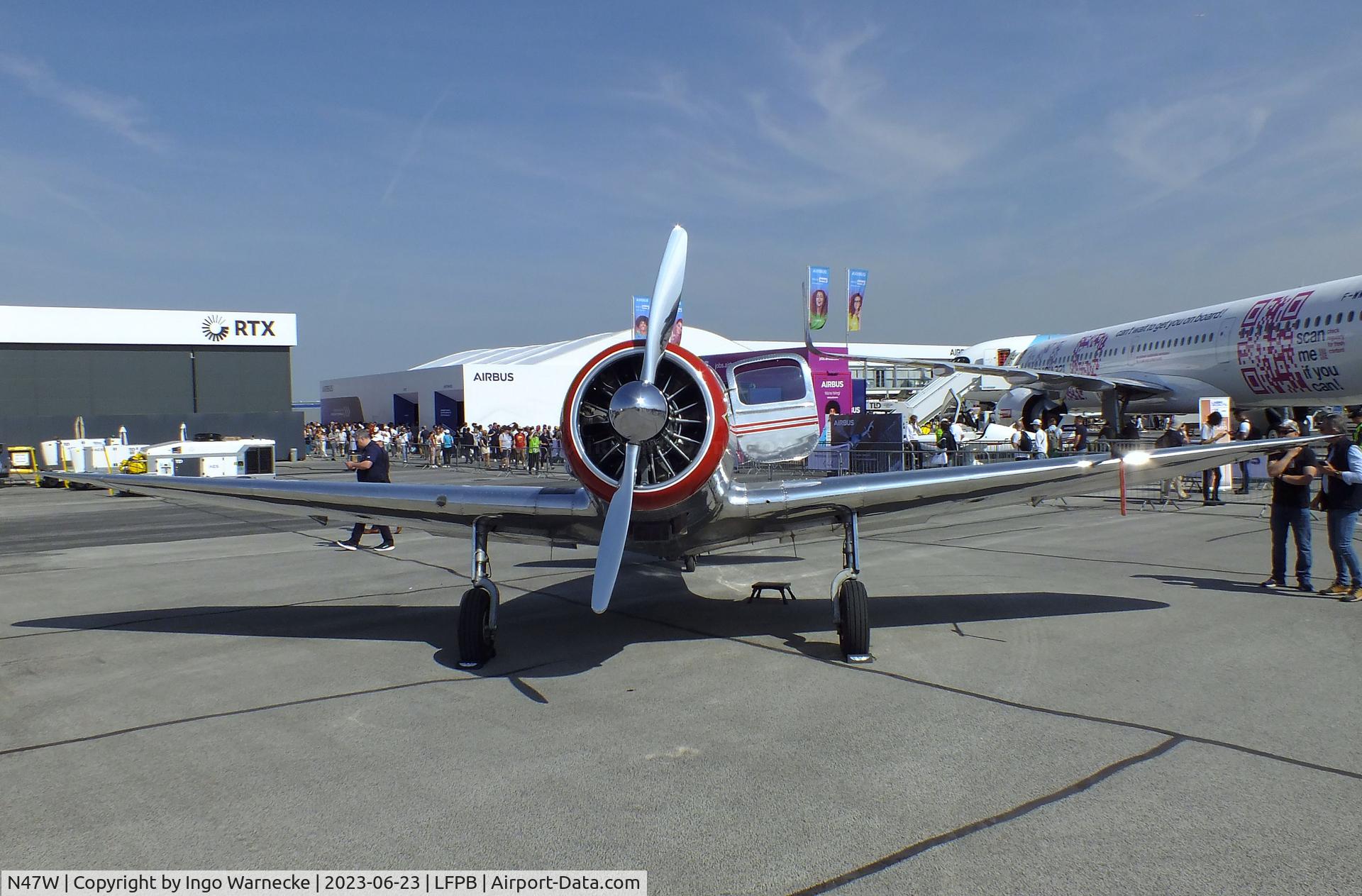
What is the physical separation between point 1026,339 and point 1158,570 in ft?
159

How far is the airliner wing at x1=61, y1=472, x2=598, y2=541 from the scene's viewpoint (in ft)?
20.6

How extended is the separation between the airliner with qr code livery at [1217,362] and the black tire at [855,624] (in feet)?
62.1

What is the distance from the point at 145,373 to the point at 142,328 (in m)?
2.25

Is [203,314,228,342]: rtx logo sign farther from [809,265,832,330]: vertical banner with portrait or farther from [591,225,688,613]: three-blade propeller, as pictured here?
[591,225,688,613]: three-blade propeller

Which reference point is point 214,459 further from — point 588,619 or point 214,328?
point 588,619

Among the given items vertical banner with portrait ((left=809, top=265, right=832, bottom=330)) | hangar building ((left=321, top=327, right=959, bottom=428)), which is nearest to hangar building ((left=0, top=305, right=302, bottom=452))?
hangar building ((left=321, top=327, right=959, bottom=428))

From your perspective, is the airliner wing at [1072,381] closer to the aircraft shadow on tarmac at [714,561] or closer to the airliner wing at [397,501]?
the aircraft shadow on tarmac at [714,561]

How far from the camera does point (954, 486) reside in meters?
6.46

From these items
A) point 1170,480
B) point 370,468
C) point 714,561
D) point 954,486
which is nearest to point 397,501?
point 954,486

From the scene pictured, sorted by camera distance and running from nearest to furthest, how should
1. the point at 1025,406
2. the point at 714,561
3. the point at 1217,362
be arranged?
the point at 714,561 → the point at 1217,362 → the point at 1025,406

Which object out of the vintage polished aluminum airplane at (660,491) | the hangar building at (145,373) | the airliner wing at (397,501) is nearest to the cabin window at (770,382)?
the vintage polished aluminum airplane at (660,491)

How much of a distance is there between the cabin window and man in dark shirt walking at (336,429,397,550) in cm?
Result: 623

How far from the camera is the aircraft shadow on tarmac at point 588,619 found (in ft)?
22.3

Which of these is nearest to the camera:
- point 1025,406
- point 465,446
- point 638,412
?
point 638,412
